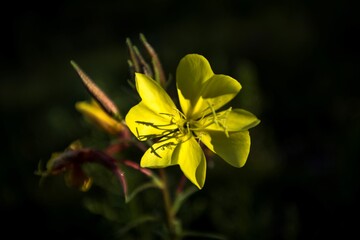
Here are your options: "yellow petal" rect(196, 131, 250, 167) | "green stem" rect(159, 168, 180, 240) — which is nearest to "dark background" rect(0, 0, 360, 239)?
"green stem" rect(159, 168, 180, 240)

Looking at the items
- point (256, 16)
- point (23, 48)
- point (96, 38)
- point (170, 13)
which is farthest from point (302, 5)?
point (23, 48)

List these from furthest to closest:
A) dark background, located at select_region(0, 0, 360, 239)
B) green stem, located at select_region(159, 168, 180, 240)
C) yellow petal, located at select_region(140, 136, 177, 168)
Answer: dark background, located at select_region(0, 0, 360, 239), green stem, located at select_region(159, 168, 180, 240), yellow petal, located at select_region(140, 136, 177, 168)

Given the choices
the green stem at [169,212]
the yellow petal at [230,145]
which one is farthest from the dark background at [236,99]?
the yellow petal at [230,145]

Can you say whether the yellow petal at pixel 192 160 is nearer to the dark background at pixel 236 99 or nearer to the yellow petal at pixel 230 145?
the yellow petal at pixel 230 145

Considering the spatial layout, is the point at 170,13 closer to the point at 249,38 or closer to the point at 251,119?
the point at 249,38

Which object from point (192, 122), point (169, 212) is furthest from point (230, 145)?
point (169, 212)

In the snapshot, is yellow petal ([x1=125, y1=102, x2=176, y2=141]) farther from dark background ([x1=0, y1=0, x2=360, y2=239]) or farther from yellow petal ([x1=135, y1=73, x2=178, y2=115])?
dark background ([x1=0, y1=0, x2=360, y2=239])

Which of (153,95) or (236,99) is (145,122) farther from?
(236,99)
